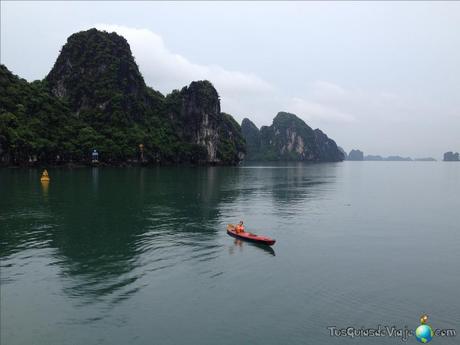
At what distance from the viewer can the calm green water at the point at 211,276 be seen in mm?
18438

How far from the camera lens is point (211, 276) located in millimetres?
26016

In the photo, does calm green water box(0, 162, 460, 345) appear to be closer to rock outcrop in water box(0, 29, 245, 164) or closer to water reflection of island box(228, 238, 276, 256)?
water reflection of island box(228, 238, 276, 256)

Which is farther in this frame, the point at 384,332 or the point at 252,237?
the point at 252,237

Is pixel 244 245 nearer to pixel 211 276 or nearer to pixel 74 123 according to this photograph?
pixel 211 276

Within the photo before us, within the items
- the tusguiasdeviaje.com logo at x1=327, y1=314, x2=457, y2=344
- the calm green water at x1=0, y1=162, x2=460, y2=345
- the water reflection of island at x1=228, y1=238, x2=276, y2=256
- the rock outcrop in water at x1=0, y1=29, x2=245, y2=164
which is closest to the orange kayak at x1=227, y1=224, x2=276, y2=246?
the water reflection of island at x1=228, y1=238, x2=276, y2=256

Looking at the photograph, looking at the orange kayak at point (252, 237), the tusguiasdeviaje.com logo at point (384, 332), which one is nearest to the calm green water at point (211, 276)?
the tusguiasdeviaje.com logo at point (384, 332)

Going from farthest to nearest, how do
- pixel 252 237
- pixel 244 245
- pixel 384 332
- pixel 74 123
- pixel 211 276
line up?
pixel 74 123
pixel 252 237
pixel 244 245
pixel 211 276
pixel 384 332

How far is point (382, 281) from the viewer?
26125 millimetres

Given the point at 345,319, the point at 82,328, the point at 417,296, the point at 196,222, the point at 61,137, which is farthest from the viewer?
the point at 61,137

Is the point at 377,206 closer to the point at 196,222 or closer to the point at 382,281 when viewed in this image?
the point at 196,222

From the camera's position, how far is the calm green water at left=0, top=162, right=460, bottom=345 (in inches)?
726

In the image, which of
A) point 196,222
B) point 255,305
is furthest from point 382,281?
point 196,222

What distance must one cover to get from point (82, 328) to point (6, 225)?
1058 inches

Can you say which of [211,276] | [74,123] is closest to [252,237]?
[211,276]
